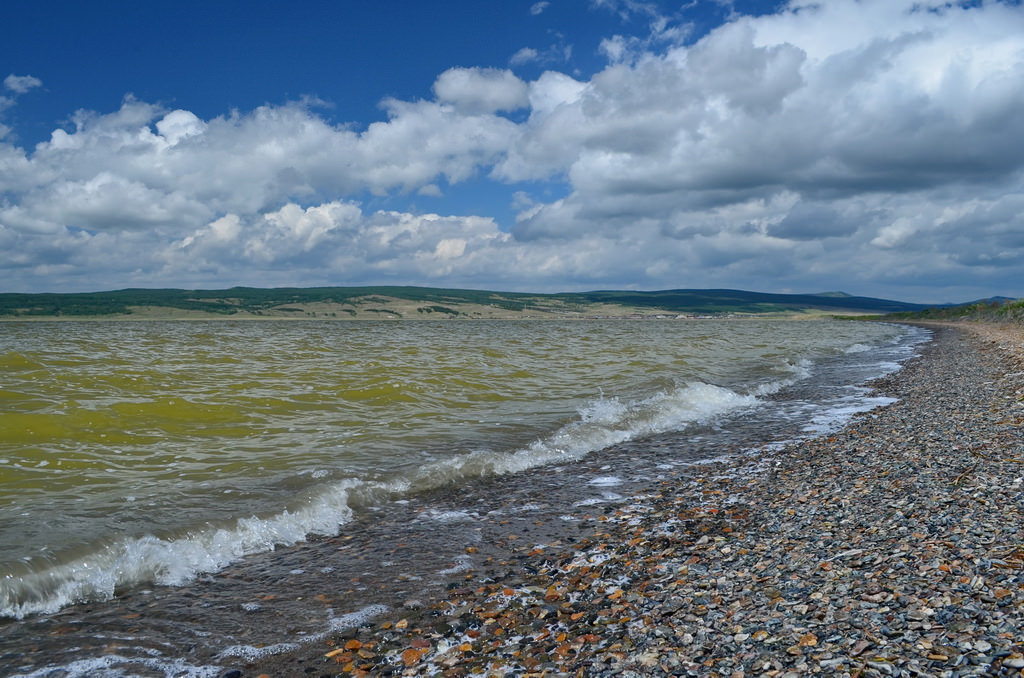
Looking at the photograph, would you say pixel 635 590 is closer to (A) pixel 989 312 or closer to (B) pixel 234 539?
(B) pixel 234 539

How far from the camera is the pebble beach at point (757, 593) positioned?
4.56 m

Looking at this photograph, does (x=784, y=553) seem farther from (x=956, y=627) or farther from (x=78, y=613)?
(x=78, y=613)

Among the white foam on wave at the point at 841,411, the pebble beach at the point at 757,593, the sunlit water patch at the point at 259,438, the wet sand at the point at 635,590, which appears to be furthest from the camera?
the white foam on wave at the point at 841,411

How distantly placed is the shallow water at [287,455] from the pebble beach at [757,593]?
130 cm

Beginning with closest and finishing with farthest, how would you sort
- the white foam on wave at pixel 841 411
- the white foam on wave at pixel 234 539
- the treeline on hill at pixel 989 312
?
the white foam on wave at pixel 234 539 → the white foam on wave at pixel 841 411 → the treeline on hill at pixel 989 312

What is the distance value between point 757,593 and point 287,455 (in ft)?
37.3

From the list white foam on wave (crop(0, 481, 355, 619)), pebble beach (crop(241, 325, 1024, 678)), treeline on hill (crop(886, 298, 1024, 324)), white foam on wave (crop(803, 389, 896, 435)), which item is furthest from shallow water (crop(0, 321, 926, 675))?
treeline on hill (crop(886, 298, 1024, 324))

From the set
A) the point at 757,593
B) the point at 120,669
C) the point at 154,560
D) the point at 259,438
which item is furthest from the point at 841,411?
the point at 120,669

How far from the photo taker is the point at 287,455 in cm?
1406

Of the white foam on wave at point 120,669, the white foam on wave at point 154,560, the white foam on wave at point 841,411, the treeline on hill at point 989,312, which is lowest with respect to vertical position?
the white foam on wave at point 154,560

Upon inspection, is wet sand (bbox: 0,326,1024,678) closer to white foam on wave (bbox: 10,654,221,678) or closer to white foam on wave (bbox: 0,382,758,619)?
white foam on wave (bbox: 10,654,221,678)

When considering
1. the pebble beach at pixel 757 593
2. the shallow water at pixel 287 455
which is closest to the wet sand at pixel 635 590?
the pebble beach at pixel 757 593

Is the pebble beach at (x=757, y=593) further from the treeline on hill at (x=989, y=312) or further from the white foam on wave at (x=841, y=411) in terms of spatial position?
the treeline on hill at (x=989, y=312)

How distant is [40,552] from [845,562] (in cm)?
1015
